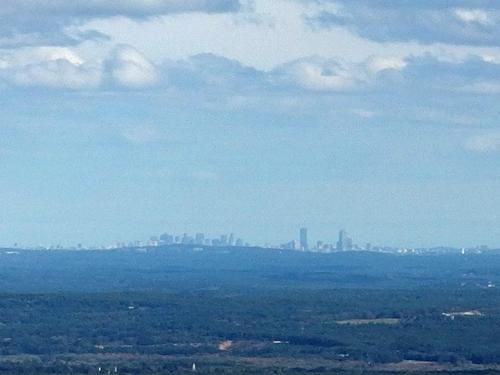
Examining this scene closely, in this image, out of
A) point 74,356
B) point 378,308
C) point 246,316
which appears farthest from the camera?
point 378,308

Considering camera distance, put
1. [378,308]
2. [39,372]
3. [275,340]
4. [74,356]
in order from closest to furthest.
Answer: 1. [39,372]
2. [74,356]
3. [275,340]
4. [378,308]

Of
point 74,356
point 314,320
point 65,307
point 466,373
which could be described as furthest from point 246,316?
point 466,373

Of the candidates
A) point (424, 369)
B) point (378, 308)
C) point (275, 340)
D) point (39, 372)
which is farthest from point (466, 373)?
point (378, 308)

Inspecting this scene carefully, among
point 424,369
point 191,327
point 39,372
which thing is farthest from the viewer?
point 191,327

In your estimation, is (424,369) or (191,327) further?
(191,327)

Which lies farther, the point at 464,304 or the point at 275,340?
the point at 464,304

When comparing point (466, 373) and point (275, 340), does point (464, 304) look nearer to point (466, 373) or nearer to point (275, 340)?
point (275, 340)

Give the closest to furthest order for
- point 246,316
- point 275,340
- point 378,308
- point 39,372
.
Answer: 1. point 39,372
2. point 275,340
3. point 246,316
4. point 378,308

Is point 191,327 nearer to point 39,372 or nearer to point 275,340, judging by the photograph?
point 275,340
